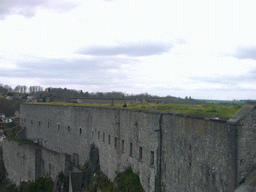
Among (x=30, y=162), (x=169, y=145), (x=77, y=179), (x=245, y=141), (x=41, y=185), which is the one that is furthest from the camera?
(x=30, y=162)

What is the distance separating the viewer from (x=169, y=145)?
41.7ft

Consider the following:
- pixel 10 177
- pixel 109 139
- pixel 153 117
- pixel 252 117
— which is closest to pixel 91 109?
pixel 109 139

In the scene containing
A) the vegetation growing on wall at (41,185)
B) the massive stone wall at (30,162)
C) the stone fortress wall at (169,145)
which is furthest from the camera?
the vegetation growing on wall at (41,185)

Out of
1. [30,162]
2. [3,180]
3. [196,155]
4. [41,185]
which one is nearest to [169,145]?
[196,155]

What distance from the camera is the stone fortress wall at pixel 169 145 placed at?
29.1 ft

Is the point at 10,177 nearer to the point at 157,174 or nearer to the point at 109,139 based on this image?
the point at 109,139

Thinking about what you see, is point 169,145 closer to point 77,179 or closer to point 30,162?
point 77,179

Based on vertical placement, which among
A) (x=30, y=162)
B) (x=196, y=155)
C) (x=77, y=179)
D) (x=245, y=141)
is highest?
(x=245, y=141)

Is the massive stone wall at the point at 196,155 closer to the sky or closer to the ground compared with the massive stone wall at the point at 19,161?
closer to the sky

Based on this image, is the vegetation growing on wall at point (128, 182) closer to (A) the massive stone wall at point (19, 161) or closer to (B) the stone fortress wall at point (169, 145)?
(B) the stone fortress wall at point (169, 145)

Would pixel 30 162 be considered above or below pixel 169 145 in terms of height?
below

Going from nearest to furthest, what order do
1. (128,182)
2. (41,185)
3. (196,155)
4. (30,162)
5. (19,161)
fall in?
1. (196,155)
2. (128,182)
3. (41,185)
4. (30,162)
5. (19,161)

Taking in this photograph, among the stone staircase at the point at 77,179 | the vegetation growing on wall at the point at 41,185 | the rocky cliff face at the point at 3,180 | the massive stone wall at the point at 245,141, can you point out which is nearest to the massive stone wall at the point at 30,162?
the vegetation growing on wall at the point at 41,185

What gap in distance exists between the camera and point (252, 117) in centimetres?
898
